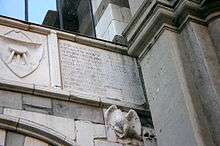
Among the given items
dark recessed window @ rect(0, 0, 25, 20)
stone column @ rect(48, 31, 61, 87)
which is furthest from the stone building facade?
dark recessed window @ rect(0, 0, 25, 20)

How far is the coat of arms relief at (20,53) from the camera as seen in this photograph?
20.4 feet

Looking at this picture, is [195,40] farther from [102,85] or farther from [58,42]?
[58,42]

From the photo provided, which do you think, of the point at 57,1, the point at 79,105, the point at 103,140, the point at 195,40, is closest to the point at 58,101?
the point at 79,105

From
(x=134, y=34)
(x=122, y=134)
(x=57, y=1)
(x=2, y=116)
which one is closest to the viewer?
(x=2, y=116)

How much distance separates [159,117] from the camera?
587 cm

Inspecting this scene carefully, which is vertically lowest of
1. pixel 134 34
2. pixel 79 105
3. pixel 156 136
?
pixel 156 136

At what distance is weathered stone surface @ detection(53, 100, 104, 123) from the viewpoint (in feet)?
19.9

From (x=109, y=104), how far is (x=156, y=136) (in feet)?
2.46

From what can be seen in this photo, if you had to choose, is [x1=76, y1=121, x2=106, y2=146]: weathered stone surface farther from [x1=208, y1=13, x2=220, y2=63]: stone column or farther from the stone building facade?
[x1=208, y1=13, x2=220, y2=63]: stone column

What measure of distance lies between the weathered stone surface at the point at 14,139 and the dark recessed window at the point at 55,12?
2263 mm

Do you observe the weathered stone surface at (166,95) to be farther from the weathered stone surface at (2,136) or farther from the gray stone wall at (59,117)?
the weathered stone surface at (2,136)

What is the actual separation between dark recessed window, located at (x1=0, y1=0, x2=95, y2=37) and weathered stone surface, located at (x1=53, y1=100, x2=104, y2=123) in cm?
188

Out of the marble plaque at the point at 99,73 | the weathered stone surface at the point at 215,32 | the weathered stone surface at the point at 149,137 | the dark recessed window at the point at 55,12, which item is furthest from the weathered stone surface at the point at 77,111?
the dark recessed window at the point at 55,12

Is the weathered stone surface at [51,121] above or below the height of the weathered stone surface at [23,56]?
below
